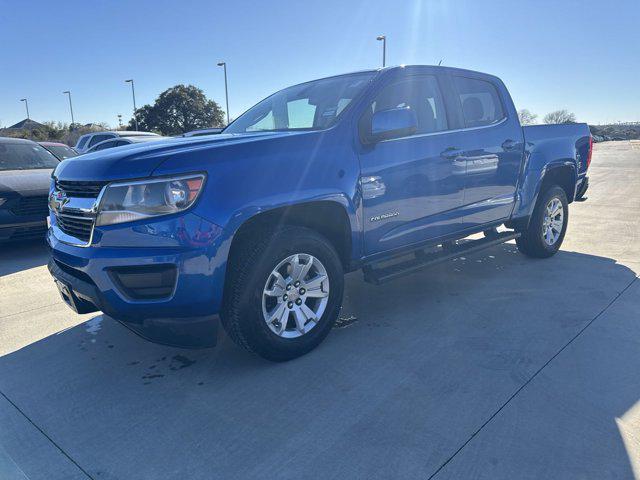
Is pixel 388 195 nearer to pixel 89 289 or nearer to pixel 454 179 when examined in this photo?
pixel 454 179

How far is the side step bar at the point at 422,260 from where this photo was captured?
3479 millimetres

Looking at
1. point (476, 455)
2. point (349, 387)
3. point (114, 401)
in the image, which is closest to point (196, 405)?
point (114, 401)

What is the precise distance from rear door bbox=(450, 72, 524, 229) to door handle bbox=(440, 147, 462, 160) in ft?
0.14

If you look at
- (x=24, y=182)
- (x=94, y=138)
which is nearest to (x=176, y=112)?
(x=94, y=138)

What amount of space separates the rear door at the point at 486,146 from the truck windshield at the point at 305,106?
3.44 ft

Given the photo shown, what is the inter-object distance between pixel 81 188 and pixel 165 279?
0.81 meters

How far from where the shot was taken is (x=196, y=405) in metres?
2.59

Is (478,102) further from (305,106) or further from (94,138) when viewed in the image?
(94,138)

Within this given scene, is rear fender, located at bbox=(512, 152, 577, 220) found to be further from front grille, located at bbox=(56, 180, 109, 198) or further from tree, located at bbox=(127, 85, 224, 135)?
tree, located at bbox=(127, 85, 224, 135)

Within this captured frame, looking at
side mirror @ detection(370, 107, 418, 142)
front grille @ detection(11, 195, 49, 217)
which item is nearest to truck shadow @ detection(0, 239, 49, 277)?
front grille @ detection(11, 195, 49, 217)

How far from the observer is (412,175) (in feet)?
11.5

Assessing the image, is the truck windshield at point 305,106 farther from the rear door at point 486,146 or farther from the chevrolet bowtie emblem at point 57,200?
the chevrolet bowtie emblem at point 57,200

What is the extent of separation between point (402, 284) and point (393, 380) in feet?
6.20

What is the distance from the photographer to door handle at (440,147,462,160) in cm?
375
